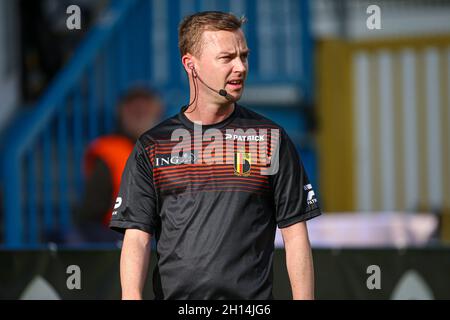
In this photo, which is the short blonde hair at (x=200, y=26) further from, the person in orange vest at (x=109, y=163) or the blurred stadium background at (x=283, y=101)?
the blurred stadium background at (x=283, y=101)

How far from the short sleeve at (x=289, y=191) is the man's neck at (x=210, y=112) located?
210 mm

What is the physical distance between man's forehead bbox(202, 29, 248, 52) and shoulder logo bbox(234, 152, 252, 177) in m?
0.37

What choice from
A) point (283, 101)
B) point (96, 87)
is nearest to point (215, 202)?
point (96, 87)

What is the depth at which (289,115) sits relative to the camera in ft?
31.1

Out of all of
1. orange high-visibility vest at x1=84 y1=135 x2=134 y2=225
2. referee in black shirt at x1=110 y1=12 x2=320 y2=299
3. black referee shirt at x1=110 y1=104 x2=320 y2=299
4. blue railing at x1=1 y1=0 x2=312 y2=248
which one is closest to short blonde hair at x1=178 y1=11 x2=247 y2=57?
referee in black shirt at x1=110 y1=12 x2=320 y2=299

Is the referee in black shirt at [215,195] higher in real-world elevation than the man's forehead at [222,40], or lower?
lower

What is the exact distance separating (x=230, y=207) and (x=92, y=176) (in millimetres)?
3998

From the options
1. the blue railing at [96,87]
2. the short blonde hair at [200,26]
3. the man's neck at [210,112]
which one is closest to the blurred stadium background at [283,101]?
the blue railing at [96,87]

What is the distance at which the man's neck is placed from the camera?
3.59 metres

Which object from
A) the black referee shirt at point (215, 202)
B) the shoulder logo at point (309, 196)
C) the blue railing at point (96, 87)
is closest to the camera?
the black referee shirt at point (215, 202)

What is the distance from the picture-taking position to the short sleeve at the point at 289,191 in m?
3.57

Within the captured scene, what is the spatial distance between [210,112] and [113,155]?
3.79 meters

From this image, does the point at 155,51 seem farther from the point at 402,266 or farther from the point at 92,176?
the point at 402,266
